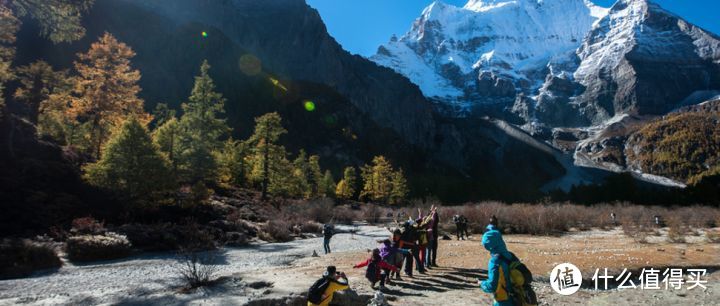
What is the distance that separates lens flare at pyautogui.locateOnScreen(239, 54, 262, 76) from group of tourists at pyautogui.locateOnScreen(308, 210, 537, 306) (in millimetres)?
132871

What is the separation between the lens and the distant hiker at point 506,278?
5133mm

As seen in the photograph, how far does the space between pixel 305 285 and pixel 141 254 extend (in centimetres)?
1207

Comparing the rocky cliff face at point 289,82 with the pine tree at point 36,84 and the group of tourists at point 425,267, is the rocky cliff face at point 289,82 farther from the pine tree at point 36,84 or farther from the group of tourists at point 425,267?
the group of tourists at point 425,267

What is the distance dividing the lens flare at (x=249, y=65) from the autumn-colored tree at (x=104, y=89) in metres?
107


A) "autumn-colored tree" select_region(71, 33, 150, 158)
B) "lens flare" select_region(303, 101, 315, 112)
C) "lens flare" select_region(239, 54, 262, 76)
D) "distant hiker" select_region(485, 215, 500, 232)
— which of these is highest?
"lens flare" select_region(239, 54, 262, 76)

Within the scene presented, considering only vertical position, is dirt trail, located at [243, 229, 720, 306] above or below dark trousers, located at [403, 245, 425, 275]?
below

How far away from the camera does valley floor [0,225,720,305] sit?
1002 centimetres

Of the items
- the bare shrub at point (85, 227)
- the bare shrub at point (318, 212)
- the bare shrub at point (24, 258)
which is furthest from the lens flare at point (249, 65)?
the bare shrub at point (24, 258)

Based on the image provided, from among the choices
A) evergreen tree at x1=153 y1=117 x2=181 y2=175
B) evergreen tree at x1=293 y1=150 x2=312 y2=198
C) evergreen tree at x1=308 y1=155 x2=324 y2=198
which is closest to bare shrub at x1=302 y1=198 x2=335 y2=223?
evergreen tree at x1=153 y1=117 x2=181 y2=175

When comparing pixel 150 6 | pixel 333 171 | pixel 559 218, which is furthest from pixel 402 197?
pixel 150 6

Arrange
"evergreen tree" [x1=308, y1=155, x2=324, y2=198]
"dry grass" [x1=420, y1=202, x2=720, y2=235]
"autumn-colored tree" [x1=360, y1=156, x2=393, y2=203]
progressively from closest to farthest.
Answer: "dry grass" [x1=420, y1=202, x2=720, y2=235] < "evergreen tree" [x1=308, y1=155, x2=324, y2=198] < "autumn-colored tree" [x1=360, y1=156, x2=393, y2=203]

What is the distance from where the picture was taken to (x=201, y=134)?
3297 centimetres

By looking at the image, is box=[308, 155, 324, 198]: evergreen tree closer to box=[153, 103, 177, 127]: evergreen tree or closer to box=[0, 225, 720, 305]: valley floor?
box=[153, 103, 177, 127]: evergreen tree

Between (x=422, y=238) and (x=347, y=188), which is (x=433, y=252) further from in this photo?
(x=347, y=188)
